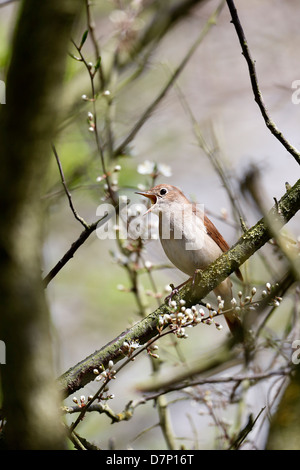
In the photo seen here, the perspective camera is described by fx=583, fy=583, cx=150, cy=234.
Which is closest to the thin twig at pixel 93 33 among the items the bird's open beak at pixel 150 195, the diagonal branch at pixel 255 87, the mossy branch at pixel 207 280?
the bird's open beak at pixel 150 195

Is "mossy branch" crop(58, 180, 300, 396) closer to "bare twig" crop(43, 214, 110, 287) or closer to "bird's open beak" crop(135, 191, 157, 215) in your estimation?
"bare twig" crop(43, 214, 110, 287)

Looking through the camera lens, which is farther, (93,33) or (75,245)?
(93,33)

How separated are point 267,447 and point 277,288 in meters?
1.07

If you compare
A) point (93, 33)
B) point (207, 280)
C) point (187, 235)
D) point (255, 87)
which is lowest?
point (207, 280)

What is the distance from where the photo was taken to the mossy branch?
2926 millimetres

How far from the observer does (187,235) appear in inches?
172

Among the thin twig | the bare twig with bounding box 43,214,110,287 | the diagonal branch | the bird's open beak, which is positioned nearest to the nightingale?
the bird's open beak

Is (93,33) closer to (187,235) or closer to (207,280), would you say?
(187,235)

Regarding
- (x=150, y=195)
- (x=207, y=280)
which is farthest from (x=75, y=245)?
(x=150, y=195)

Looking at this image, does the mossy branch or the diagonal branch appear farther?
the mossy branch

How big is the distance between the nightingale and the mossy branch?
1.05 metres

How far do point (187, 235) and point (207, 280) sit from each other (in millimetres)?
1290

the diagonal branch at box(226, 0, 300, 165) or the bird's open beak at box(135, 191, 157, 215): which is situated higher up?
the bird's open beak at box(135, 191, 157, 215)
